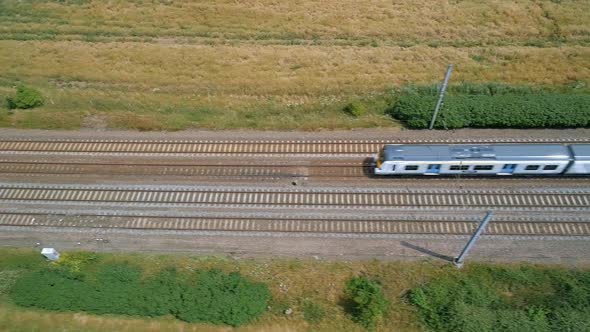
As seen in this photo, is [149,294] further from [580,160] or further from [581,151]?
[581,151]

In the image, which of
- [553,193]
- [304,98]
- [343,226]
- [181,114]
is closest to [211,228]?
[343,226]

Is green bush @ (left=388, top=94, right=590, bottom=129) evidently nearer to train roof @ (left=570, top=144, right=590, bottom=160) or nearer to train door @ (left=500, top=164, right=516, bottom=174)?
train roof @ (left=570, top=144, right=590, bottom=160)

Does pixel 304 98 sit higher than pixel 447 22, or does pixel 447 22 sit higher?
pixel 447 22

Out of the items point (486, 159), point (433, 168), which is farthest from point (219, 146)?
point (486, 159)

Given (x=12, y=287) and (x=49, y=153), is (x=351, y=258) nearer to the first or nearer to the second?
(x=12, y=287)

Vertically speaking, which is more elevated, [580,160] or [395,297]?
[580,160]
